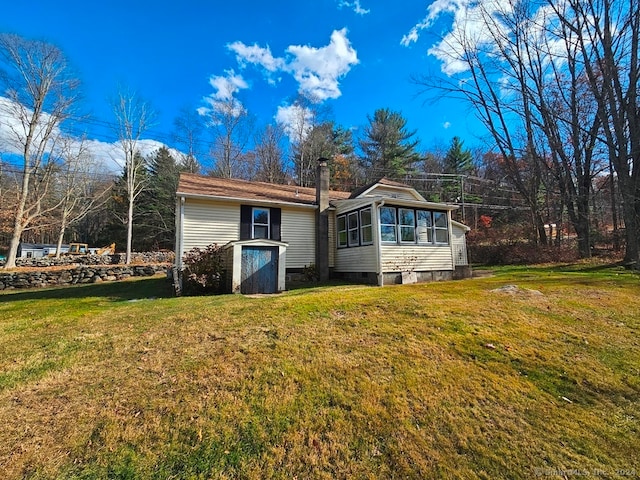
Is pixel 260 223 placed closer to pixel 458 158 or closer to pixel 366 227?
pixel 366 227

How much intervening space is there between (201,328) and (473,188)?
36250mm

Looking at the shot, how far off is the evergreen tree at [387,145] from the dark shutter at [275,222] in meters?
19.0

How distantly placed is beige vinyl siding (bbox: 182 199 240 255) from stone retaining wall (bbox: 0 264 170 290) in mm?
7708

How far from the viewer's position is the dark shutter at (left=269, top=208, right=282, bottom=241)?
12602 mm

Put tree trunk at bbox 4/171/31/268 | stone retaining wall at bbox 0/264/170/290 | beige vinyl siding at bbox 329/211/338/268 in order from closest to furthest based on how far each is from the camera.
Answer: beige vinyl siding at bbox 329/211/338/268
stone retaining wall at bbox 0/264/170/290
tree trunk at bbox 4/171/31/268

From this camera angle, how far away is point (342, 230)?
43.9 ft

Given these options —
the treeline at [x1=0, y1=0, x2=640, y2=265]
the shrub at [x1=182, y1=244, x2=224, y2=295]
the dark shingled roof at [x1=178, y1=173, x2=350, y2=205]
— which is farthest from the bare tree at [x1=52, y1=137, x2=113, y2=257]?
the shrub at [x1=182, y1=244, x2=224, y2=295]

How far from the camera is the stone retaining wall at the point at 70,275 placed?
13914 millimetres

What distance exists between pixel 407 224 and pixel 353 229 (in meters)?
2.17

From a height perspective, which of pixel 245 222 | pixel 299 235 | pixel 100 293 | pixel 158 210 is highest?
pixel 158 210

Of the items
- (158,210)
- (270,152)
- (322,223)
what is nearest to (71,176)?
(158,210)

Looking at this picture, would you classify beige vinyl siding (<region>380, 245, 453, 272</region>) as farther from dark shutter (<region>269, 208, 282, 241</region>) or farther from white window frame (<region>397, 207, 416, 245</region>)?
dark shutter (<region>269, 208, 282, 241</region>)

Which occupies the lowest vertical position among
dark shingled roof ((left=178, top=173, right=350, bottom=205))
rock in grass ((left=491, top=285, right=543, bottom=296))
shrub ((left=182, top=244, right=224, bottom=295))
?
rock in grass ((left=491, top=285, right=543, bottom=296))

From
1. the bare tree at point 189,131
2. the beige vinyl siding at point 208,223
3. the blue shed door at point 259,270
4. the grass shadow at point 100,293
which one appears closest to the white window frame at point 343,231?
the blue shed door at point 259,270
